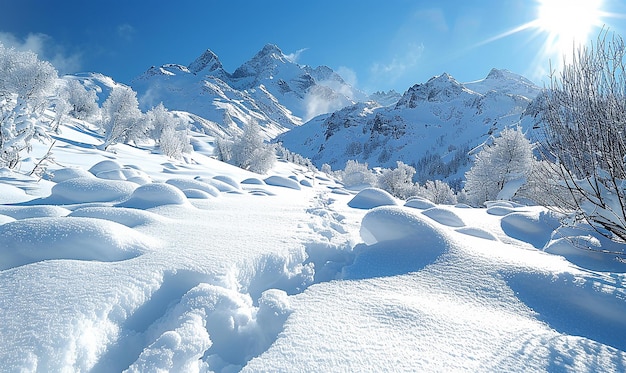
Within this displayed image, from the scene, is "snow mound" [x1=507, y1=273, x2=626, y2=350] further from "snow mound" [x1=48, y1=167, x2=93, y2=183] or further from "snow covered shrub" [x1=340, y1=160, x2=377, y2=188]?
"snow covered shrub" [x1=340, y1=160, x2=377, y2=188]

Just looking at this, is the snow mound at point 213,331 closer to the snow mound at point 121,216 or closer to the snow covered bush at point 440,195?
the snow mound at point 121,216

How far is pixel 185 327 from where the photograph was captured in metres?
2.17

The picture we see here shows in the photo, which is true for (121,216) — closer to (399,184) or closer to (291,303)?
(291,303)

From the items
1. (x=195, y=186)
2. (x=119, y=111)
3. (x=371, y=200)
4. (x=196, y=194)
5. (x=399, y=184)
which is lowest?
(x=196, y=194)

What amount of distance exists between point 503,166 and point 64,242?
24968 millimetres

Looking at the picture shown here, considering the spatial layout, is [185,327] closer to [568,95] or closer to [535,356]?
[535,356]

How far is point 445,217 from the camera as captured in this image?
7234 millimetres

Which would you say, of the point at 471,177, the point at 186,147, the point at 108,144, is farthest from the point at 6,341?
the point at 186,147

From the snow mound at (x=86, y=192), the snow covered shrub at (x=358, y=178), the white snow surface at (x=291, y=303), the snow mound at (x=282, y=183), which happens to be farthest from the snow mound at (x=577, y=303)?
the snow covered shrub at (x=358, y=178)

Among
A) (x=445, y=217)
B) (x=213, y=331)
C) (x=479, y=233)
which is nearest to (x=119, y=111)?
(x=445, y=217)

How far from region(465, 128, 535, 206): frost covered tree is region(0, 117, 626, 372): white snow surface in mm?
18995

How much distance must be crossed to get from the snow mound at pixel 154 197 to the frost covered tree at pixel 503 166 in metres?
20.8

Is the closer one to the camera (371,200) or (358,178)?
(371,200)

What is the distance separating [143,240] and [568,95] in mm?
5688
